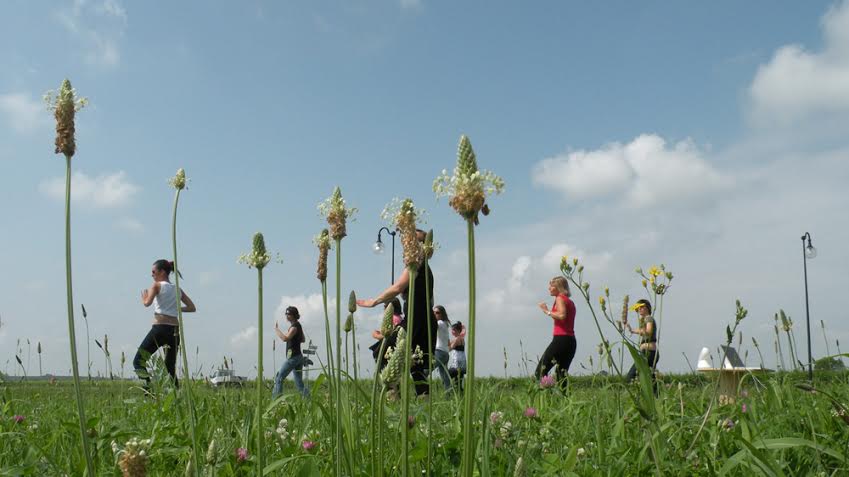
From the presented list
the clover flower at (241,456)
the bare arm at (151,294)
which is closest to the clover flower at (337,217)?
the clover flower at (241,456)

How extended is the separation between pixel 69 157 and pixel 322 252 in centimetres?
90

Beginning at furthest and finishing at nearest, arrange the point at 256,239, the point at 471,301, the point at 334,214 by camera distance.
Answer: the point at 334,214 → the point at 256,239 → the point at 471,301

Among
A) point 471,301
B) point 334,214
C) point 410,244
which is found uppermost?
point 334,214

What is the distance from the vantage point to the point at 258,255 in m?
1.95

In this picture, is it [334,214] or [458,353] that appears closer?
[334,214]

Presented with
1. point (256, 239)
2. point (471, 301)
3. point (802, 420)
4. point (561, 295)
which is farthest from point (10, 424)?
point (561, 295)

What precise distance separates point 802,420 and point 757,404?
31.1 inches

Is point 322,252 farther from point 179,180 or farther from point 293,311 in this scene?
point 293,311

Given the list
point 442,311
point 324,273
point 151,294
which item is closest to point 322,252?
point 324,273

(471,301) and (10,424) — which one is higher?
(471,301)

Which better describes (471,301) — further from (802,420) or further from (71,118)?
(802,420)

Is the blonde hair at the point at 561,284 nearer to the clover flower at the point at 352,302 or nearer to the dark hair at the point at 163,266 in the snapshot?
the dark hair at the point at 163,266

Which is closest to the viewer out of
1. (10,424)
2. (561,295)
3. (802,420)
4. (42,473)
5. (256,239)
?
(256,239)

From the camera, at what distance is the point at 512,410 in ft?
15.5
